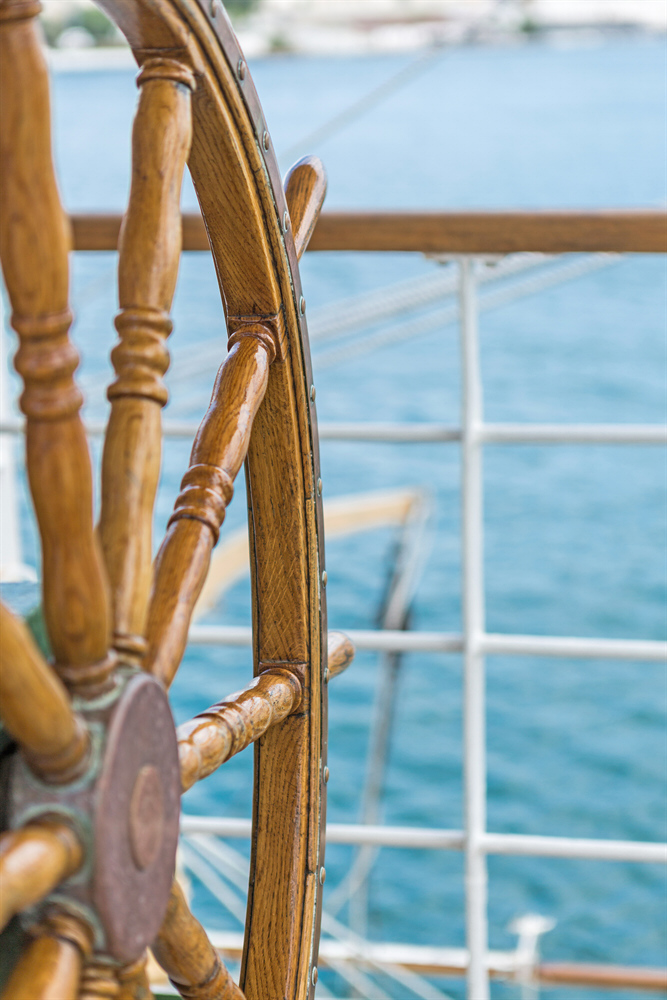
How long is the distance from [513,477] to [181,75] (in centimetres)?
1041

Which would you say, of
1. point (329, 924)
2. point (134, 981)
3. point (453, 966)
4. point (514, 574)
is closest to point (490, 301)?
point (453, 966)

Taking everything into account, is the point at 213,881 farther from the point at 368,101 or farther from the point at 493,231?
the point at 493,231

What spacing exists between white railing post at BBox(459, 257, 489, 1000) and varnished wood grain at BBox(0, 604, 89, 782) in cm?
84

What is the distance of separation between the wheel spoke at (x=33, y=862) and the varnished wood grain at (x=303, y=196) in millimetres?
409

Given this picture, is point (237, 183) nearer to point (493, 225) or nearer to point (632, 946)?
point (493, 225)

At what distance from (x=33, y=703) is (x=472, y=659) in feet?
2.96

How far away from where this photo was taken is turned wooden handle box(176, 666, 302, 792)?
0.62 m

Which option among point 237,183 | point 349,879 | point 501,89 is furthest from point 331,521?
point 501,89

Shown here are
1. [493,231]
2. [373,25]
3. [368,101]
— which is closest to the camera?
[493,231]

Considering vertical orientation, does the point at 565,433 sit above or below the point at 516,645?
above

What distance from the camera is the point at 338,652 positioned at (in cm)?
82

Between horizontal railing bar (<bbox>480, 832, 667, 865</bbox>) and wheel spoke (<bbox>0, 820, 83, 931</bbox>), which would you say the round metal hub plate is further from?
horizontal railing bar (<bbox>480, 832, 667, 865</bbox>)

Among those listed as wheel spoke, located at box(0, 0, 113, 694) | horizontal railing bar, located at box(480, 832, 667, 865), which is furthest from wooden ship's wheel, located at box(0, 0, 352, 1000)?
horizontal railing bar, located at box(480, 832, 667, 865)

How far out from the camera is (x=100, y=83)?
25.3 m
